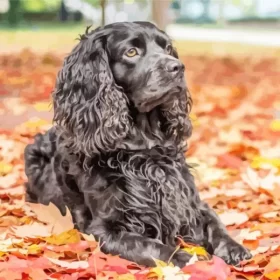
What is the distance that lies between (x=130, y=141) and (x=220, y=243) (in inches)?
28.7

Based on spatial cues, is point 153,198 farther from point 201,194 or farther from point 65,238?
point 201,194

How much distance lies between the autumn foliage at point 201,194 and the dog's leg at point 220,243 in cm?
6

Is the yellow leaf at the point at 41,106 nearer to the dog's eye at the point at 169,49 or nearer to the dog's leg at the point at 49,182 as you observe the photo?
the dog's leg at the point at 49,182

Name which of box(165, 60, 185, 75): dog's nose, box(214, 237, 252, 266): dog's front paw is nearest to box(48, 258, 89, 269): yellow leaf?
box(214, 237, 252, 266): dog's front paw

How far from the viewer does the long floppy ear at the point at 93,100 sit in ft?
13.0

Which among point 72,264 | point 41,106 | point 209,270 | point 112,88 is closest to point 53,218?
point 72,264

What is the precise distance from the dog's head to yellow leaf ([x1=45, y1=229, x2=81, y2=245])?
47 cm

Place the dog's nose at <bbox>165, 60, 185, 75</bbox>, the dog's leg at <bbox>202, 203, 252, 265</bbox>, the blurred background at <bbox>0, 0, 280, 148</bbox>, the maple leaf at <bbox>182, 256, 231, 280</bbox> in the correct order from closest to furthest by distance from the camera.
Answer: the maple leaf at <bbox>182, 256, 231, 280</bbox> < the dog's nose at <bbox>165, 60, 185, 75</bbox> < the dog's leg at <bbox>202, 203, 252, 265</bbox> < the blurred background at <bbox>0, 0, 280, 148</bbox>

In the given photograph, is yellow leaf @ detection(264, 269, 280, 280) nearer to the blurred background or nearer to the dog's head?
the dog's head

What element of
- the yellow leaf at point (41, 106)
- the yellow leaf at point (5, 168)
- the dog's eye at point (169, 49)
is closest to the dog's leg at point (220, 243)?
the dog's eye at point (169, 49)

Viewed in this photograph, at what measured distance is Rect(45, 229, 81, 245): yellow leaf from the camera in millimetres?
4090

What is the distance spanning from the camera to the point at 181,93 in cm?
A: 403

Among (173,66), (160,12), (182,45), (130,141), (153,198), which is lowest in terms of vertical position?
(182,45)

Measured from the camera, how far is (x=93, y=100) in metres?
4.02
